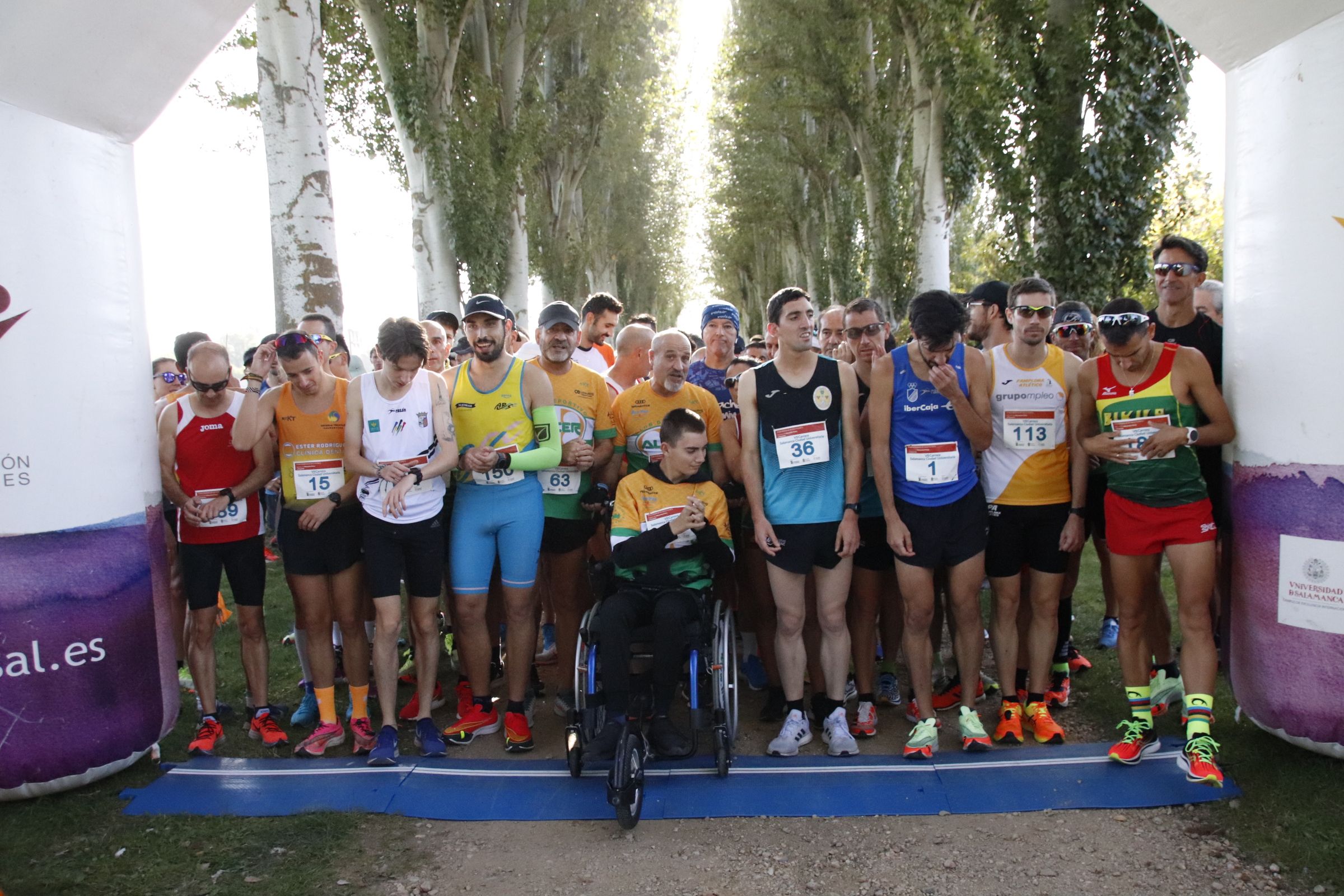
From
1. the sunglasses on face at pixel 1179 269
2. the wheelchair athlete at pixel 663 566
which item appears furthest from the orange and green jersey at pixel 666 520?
the sunglasses on face at pixel 1179 269

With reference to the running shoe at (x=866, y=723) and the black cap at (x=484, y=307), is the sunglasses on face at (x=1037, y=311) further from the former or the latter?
the black cap at (x=484, y=307)

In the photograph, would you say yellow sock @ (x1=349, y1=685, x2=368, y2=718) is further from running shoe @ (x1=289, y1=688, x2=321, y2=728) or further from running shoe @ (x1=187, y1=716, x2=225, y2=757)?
running shoe @ (x1=187, y1=716, x2=225, y2=757)

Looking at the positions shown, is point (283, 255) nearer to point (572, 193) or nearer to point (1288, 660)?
point (1288, 660)

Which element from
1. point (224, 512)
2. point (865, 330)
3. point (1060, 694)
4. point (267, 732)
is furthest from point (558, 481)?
point (1060, 694)

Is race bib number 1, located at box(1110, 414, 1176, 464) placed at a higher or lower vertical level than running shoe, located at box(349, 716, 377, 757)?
higher

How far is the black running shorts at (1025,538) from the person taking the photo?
4.17 meters

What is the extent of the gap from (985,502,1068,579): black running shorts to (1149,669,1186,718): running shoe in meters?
0.88

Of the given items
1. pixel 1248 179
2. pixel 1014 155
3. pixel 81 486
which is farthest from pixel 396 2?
pixel 1248 179

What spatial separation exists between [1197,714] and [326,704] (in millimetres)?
4059

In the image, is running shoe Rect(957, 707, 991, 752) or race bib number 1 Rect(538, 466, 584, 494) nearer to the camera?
running shoe Rect(957, 707, 991, 752)

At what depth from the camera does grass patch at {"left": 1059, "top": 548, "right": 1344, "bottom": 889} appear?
3.05 metres

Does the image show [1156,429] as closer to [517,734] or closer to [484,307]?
[484,307]

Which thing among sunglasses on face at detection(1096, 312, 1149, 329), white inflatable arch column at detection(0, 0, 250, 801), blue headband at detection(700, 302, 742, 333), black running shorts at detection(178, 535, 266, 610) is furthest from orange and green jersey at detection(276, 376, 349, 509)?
sunglasses on face at detection(1096, 312, 1149, 329)

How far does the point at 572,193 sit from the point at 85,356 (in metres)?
21.1
